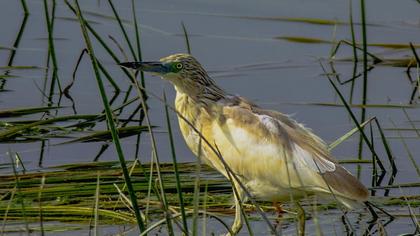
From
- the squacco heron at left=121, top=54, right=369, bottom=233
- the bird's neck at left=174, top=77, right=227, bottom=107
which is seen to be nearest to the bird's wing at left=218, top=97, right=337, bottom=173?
the squacco heron at left=121, top=54, right=369, bottom=233

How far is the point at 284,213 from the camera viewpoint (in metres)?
6.76

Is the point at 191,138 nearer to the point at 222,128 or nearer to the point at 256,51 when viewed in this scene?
the point at 222,128

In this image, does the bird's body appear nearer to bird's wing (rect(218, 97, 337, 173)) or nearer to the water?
bird's wing (rect(218, 97, 337, 173))

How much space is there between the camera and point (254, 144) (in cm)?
643

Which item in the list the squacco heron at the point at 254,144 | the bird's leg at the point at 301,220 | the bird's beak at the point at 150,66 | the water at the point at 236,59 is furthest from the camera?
the water at the point at 236,59

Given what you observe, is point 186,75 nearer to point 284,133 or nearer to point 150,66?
point 150,66

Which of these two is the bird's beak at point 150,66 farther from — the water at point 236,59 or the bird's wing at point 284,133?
the water at point 236,59

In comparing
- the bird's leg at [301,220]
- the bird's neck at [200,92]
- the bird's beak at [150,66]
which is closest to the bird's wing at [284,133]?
the bird's neck at [200,92]

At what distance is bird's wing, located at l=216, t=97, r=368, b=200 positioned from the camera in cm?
612

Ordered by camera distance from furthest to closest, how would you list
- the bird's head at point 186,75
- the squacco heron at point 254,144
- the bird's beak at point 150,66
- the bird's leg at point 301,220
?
the bird's head at point 186,75
the bird's beak at point 150,66
the bird's leg at point 301,220
the squacco heron at point 254,144

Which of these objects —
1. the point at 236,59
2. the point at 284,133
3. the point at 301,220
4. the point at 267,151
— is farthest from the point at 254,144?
the point at 236,59

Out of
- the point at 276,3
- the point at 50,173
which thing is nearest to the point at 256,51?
the point at 276,3

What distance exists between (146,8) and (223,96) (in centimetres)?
415

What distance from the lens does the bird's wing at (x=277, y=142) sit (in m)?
6.12
